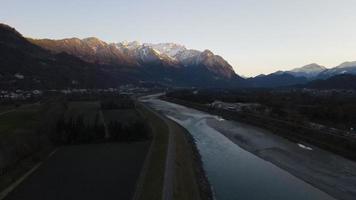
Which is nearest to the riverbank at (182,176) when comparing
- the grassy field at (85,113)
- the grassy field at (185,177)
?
the grassy field at (185,177)

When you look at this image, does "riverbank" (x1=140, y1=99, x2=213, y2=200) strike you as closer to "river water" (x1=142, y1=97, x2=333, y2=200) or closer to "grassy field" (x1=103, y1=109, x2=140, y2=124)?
"river water" (x1=142, y1=97, x2=333, y2=200)

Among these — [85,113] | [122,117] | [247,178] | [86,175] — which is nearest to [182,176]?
[247,178]

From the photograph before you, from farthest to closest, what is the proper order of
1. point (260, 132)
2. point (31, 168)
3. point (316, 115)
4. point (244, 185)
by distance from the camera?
point (316, 115) → point (260, 132) → point (31, 168) → point (244, 185)

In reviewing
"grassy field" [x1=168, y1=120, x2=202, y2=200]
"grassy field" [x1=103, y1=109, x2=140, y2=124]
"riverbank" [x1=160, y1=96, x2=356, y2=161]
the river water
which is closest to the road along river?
the river water

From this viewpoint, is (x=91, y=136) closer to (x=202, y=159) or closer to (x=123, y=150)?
(x=123, y=150)

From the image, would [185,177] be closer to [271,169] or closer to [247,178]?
[247,178]

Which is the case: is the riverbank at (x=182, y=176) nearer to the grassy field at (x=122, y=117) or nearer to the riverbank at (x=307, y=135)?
the riverbank at (x=307, y=135)

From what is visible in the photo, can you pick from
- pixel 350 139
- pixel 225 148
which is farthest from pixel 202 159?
pixel 350 139
